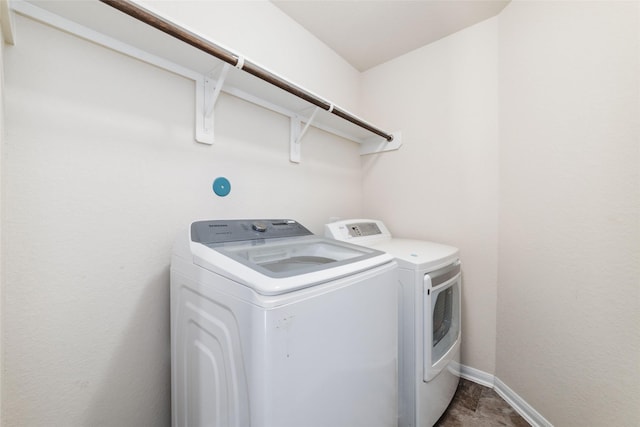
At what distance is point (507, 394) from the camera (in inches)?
60.5

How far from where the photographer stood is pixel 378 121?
2254 millimetres

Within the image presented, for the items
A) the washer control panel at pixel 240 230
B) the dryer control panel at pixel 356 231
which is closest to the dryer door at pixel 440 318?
the dryer control panel at pixel 356 231

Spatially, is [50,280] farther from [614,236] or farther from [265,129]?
[614,236]

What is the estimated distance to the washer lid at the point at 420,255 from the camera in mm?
1230

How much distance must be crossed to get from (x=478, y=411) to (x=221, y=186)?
2.03 metres

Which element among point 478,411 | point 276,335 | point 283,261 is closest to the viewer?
point 276,335

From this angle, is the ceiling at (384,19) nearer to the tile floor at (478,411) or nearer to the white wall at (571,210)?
the white wall at (571,210)

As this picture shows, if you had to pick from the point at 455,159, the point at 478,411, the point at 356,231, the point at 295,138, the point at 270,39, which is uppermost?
the point at 270,39

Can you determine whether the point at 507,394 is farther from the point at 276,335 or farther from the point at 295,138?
the point at 295,138

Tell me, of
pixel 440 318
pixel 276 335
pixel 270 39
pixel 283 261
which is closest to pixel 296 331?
pixel 276 335

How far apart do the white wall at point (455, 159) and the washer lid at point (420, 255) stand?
362mm

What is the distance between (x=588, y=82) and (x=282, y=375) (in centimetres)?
180

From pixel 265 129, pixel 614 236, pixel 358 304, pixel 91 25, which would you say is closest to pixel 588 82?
pixel 614 236

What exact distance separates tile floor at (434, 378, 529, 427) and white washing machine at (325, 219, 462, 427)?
79 millimetres
